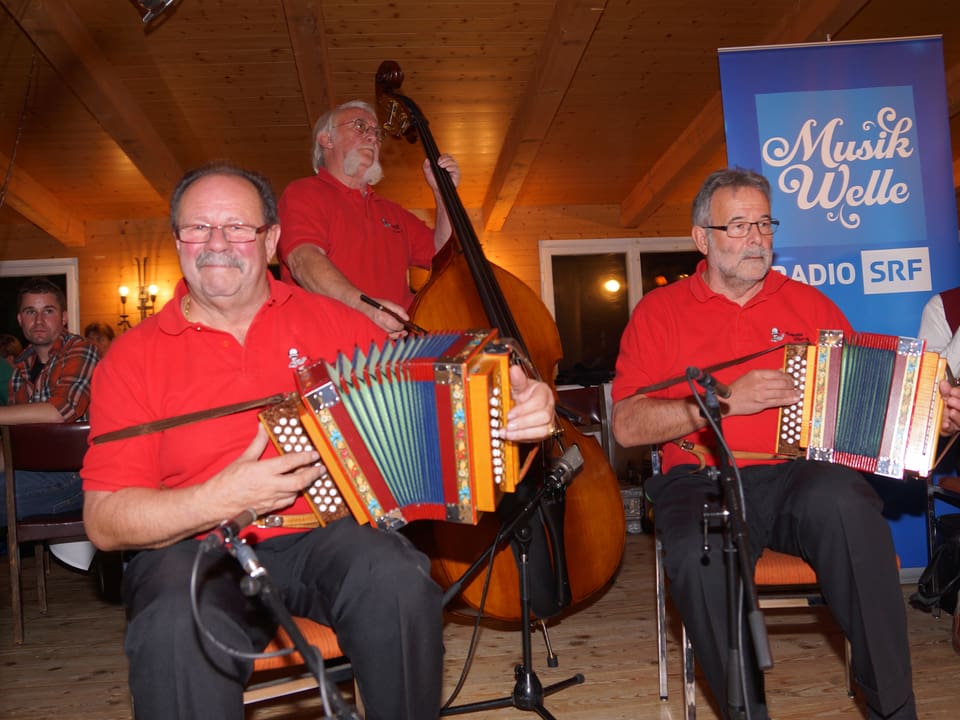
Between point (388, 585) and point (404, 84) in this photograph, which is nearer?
point (388, 585)

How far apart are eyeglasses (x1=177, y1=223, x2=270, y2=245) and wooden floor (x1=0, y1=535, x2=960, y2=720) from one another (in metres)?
1.43

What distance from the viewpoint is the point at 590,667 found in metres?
2.74

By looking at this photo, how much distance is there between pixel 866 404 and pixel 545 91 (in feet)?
14.6

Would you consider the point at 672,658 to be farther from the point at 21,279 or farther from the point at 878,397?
the point at 21,279

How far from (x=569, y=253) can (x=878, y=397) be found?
7.68 metres

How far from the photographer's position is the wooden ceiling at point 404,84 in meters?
5.31

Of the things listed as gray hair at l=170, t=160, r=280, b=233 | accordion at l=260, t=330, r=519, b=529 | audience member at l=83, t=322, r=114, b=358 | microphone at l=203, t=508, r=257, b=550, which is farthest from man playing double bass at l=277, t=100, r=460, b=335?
audience member at l=83, t=322, r=114, b=358

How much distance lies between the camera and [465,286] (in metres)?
2.72

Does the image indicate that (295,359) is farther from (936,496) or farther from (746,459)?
(936,496)

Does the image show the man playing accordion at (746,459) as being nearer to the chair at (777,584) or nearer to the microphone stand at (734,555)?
the chair at (777,584)

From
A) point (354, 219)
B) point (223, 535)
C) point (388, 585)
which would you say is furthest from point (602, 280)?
point (223, 535)

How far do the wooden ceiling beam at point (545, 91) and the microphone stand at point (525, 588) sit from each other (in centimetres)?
374

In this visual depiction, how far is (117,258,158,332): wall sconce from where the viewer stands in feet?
29.4

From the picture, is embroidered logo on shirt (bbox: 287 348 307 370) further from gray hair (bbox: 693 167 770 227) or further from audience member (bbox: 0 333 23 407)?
audience member (bbox: 0 333 23 407)
